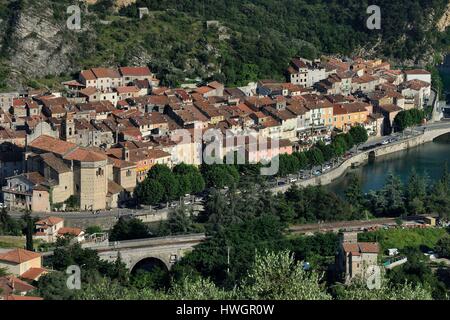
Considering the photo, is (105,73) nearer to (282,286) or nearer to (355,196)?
(355,196)

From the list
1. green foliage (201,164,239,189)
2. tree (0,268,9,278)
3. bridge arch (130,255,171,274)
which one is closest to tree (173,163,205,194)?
green foliage (201,164,239,189)

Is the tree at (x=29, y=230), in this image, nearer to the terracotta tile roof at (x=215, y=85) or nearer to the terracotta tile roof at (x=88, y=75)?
the terracotta tile roof at (x=88, y=75)

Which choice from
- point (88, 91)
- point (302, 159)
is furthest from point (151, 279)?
point (88, 91)

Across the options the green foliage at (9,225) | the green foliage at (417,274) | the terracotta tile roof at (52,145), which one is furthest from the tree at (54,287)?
the terracotta tile roof at (52,145)

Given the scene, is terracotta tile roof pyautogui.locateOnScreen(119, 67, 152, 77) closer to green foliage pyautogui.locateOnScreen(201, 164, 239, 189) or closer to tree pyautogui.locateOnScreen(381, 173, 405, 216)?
green foliage pyautogui.locateOnScreen(201, 164, 239, 189)

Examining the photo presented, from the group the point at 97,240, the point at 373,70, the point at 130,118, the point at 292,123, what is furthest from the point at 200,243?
the point at 373,70

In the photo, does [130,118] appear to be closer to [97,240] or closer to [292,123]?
[292,123]
